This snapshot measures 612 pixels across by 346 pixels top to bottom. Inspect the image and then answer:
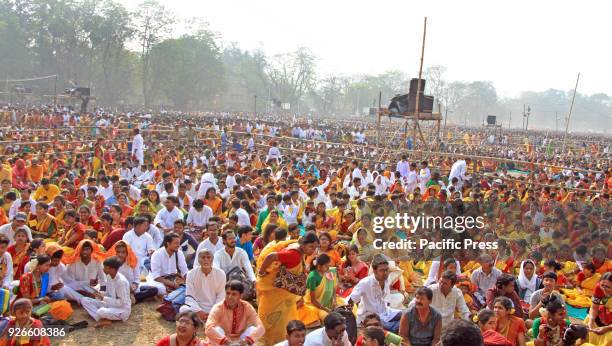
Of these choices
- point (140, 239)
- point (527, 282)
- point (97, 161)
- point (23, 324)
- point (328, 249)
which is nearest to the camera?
point (23, 324)

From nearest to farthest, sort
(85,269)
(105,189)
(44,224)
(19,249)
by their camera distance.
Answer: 1. (85,269)
2. (19,249)
3. (44,224)
4. (105,189)

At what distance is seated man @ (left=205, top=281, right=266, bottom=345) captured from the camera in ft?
14.1

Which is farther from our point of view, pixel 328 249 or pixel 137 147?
pixel 137 147

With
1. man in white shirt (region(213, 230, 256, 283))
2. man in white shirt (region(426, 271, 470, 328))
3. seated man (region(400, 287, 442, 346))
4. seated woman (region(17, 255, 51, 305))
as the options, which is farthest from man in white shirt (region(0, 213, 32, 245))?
man in white shirt (region(426, 271, 470, 328))

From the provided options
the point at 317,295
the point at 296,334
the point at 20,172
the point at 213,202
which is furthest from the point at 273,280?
the point at 20,172

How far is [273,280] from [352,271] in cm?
184

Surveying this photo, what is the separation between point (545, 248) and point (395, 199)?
8.80ft

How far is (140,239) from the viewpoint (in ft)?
21.1

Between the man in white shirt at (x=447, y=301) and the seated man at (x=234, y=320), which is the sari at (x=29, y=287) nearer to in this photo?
the seated man at (x=234, y=320)

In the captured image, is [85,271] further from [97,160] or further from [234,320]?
[97,160]

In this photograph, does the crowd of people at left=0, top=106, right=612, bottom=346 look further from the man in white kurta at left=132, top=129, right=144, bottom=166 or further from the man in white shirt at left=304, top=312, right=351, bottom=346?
the man in white kurta at left=132, top=129, right=144, bottom=166

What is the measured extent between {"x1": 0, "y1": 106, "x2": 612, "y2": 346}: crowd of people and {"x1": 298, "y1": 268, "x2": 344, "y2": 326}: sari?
0.04 feet

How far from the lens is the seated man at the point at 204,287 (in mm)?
5145

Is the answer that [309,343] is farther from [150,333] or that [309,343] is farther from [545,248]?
[545,248]
